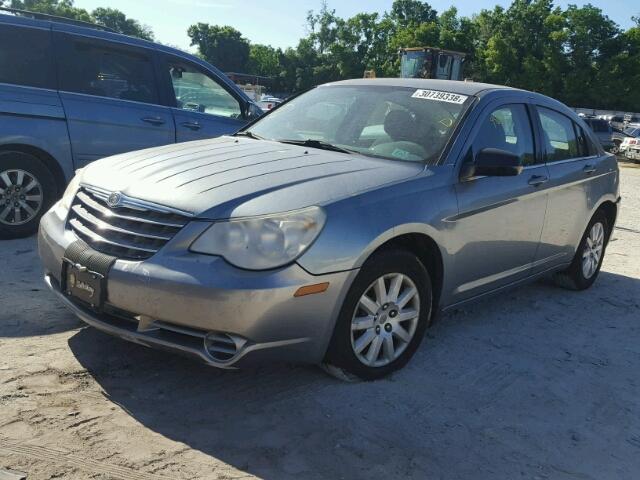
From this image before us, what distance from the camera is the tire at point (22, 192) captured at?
5766 millimetres

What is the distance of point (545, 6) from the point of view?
65938mm

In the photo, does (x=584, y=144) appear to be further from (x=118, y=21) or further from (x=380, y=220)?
(x=118, y=21)

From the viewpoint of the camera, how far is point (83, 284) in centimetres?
325

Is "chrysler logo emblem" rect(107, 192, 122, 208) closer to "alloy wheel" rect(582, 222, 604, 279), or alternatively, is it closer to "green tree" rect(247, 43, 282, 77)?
"alloy wheel" rect(582, 222, 604, 279)

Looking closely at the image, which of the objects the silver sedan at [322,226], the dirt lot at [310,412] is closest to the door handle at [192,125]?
the silver sedan at [322,226]

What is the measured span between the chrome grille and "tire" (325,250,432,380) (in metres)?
0.94

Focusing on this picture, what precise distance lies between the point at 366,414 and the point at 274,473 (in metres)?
0.69

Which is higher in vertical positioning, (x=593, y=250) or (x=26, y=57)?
(x=26, y=57)

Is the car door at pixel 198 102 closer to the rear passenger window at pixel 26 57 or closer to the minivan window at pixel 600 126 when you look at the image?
the rear passenger window at pixel 26 57

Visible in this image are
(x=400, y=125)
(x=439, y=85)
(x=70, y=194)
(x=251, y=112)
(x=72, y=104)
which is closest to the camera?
(x=70, y=194)

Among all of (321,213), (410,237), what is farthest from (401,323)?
(321,213)

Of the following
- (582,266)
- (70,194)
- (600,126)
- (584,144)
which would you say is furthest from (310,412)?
(600,126)

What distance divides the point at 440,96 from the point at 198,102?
11.1 ft

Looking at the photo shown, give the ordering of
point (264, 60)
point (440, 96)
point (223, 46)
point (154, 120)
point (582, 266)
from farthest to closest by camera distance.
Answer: point (223, 46) → point (264, 60) → point (154, 120) → point (582, 266) → point (440, 96)
